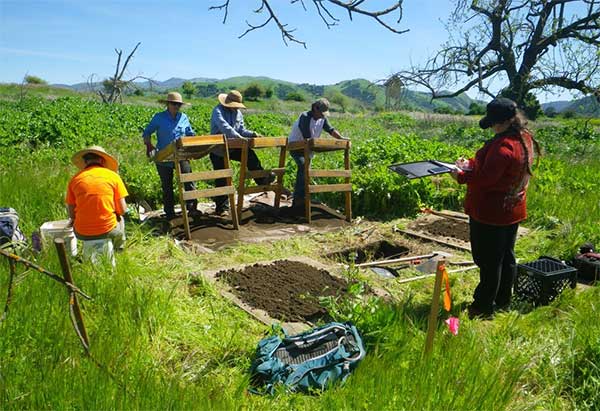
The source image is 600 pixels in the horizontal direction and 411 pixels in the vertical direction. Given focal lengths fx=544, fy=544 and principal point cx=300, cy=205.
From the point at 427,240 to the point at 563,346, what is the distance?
350cm

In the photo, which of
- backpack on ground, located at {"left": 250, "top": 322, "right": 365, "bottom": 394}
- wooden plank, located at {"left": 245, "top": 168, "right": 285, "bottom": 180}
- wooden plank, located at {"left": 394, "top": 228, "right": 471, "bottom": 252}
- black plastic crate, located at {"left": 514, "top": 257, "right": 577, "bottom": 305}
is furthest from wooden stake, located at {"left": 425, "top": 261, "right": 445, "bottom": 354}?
wooden plank, located at {"left": 245, "top": 168, "right": 285, "bottom": 180}

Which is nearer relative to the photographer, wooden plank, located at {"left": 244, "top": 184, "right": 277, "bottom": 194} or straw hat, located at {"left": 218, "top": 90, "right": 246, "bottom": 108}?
straw hat, located at {"left": 218, "top": 90, "right": 246, "bottom": 108}

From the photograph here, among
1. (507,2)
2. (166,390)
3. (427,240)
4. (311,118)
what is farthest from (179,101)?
(507,2)

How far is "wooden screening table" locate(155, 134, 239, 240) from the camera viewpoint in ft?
22.4

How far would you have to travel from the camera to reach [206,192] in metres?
7.18

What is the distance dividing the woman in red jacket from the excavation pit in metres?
1.94

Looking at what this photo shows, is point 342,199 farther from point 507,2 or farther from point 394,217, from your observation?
point 507,2

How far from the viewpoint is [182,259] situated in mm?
6031

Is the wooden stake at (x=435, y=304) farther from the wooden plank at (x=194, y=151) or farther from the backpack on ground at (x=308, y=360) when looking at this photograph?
the wooden plank at (x=194, y=151)

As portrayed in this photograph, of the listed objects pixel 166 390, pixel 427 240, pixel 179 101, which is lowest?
pixel 427 240

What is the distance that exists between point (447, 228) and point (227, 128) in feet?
11.3

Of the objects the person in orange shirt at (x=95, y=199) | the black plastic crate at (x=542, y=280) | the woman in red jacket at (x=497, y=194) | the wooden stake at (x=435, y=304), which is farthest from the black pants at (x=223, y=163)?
the wooden stake at (x=435, y=304)

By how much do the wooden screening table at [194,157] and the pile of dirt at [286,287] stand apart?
5.26 feet

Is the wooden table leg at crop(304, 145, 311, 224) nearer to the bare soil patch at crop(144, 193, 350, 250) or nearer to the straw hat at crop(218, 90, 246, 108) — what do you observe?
the bare soil patch at crop(144, 193, 350, 250)
